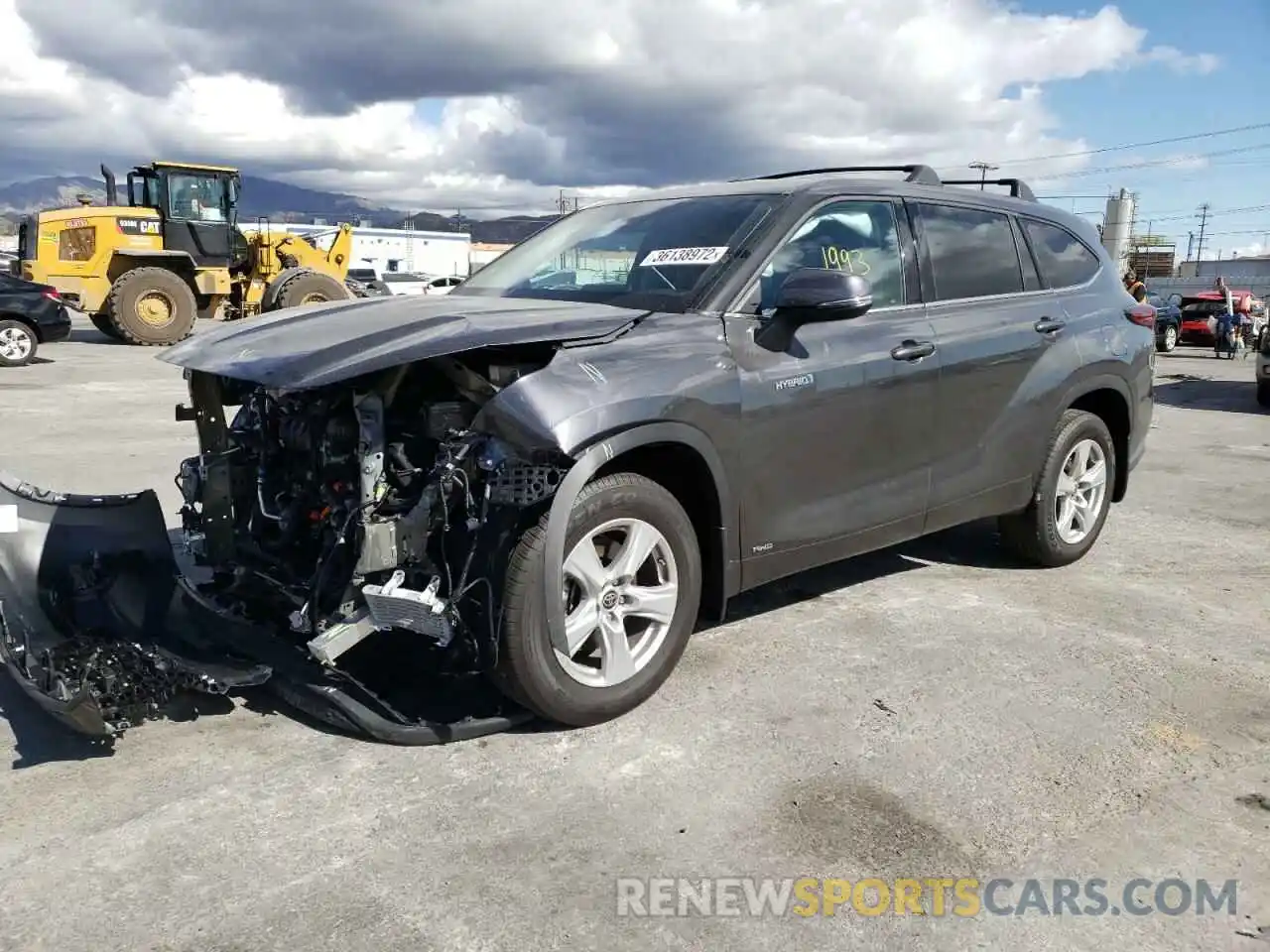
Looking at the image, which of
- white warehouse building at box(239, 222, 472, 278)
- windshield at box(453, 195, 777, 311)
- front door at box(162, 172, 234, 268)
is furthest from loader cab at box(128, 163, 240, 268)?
white warehouse building at box(239, 222, 472, 278)

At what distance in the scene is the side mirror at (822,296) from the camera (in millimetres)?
3602

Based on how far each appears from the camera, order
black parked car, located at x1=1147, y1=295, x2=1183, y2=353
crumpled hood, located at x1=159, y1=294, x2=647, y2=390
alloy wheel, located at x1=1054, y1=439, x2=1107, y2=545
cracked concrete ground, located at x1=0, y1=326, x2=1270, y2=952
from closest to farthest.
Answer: cracked concrete ground, located at x1=0, y1=326, x2=1270, y2=952
crumpled hood, located at x1=159, y1=294, x2=647, y2=390
alloy wheel, located at x1=1054, y1=439, x2=1107, y2=545
black parked car, located at x1=1147, y1=295, x2=1183, y2=353

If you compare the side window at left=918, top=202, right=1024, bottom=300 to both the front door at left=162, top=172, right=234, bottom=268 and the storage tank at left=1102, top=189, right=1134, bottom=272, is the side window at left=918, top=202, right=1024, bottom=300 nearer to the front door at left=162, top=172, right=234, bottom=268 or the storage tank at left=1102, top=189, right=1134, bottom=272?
the front door at left=162, top=172, right=234, bottom=268

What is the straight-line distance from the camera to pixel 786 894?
258 cm

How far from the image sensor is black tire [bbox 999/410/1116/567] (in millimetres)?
5102

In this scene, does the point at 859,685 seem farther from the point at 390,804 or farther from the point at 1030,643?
the point at 390,804

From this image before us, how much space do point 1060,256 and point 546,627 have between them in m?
3.61

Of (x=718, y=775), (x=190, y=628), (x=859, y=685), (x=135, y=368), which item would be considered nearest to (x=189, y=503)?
(x=190, y=628)

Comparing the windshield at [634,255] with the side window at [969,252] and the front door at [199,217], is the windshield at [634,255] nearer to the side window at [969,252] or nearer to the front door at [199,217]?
the side window at [969,252]

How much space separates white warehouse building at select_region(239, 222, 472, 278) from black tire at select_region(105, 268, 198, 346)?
41112 millimetres

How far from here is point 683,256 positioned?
13.1ft

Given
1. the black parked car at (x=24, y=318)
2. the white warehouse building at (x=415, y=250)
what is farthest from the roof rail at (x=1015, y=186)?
the white warehouse building at (x=415, y=250)

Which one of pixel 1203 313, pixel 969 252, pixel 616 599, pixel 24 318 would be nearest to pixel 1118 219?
pixel 1203 313
